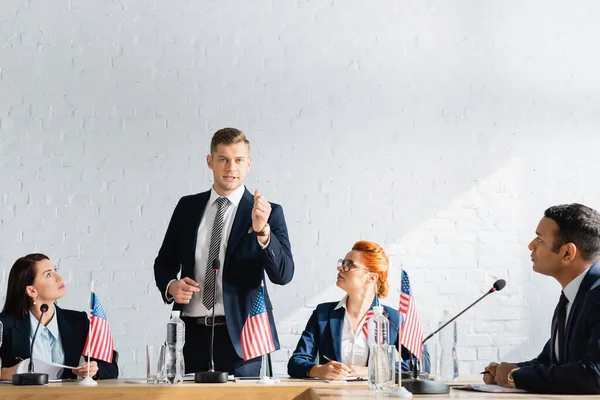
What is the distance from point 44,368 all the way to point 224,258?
2.53ft

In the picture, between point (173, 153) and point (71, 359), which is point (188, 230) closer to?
point (71, 359)

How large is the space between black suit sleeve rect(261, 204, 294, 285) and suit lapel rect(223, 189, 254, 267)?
0.10 m

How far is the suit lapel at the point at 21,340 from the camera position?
3.24 meters

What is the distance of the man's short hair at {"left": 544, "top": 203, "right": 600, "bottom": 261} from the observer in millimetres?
2688

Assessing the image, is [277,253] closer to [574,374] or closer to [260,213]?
[260,213]

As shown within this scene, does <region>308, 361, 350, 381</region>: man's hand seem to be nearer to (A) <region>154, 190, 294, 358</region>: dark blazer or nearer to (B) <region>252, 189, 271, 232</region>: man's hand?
(A) <region>154, 190, 294, 358</region>: dark blazer

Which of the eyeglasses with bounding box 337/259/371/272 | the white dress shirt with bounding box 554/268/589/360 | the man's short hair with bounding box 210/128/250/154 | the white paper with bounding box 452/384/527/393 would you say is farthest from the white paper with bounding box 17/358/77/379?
the white dress shirt with bounding box 554/268/589/360

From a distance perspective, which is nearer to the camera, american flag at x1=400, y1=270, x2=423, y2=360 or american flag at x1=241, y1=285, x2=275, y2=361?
american flag at x1=400, y1=270, x2=423, y2=360

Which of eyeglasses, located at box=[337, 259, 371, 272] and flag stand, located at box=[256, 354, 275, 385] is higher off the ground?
eyeglasses, located at box=[337, 259, 371, 272]

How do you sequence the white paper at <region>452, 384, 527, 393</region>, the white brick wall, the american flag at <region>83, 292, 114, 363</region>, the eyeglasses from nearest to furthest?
the white paper at <region>452, 384, 527, 393</region>
the american flag at <region>83, 292, 114, 363</region>
the eyeglasses
the white brick wall

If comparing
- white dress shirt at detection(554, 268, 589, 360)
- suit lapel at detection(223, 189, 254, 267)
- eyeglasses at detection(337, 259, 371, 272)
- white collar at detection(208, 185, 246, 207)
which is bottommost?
white dress shirt at detection(554, 268, 589, 360)

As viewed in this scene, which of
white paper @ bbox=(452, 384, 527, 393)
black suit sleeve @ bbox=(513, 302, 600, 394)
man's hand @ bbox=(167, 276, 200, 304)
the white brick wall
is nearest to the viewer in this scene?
black suit sleeve @ bbox=(513, 302, 600, 394)

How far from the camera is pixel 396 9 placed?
482 centimetres

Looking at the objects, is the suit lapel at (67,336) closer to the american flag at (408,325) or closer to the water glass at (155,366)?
the water glass at (155,366)
